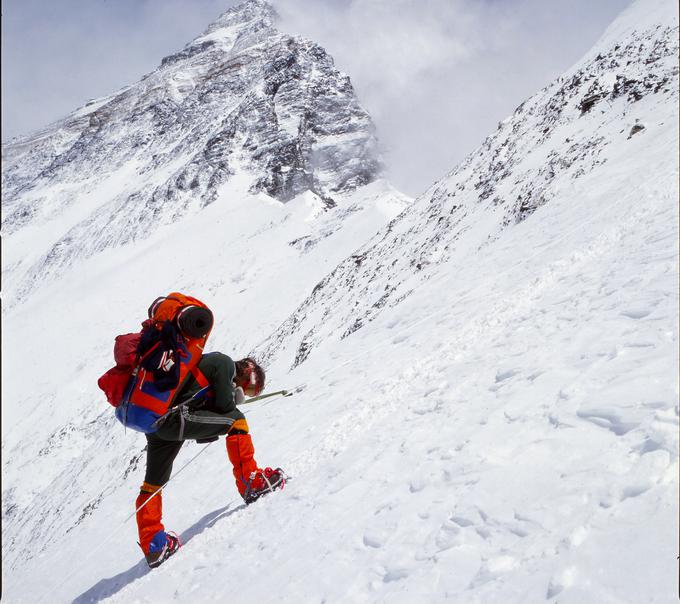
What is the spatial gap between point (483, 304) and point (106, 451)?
13.6 meters

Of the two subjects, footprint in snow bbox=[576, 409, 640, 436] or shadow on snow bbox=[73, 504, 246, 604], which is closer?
footprint in snow bbox=[576, 409, 640, 436]

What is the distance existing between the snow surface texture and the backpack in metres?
1.43

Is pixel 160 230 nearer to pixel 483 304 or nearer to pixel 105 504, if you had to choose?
pixel 105 504

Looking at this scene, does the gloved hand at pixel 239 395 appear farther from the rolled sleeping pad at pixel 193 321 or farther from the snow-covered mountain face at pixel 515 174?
the snow-covered mountain face at pixel 515 174

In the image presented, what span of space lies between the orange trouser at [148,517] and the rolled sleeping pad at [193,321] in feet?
6.27

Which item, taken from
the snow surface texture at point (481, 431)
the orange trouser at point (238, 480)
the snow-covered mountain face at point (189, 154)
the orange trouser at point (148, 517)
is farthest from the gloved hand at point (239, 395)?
the snow-covered mountain face at point (189, 154)

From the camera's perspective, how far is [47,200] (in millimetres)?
91250

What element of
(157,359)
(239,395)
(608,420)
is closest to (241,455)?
(239,395)

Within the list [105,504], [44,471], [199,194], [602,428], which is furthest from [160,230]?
[602,428]

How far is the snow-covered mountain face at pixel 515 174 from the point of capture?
1197cm

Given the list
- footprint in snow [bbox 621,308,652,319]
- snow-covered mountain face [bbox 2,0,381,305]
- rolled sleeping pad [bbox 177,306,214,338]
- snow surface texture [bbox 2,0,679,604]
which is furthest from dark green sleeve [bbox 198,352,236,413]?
snow-covered mountain face [bbox 2,0,381,305]

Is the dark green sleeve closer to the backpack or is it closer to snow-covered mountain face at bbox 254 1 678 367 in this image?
the backpack

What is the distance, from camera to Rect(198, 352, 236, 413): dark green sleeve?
479 centimetres

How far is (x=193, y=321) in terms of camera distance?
14.1 ft
